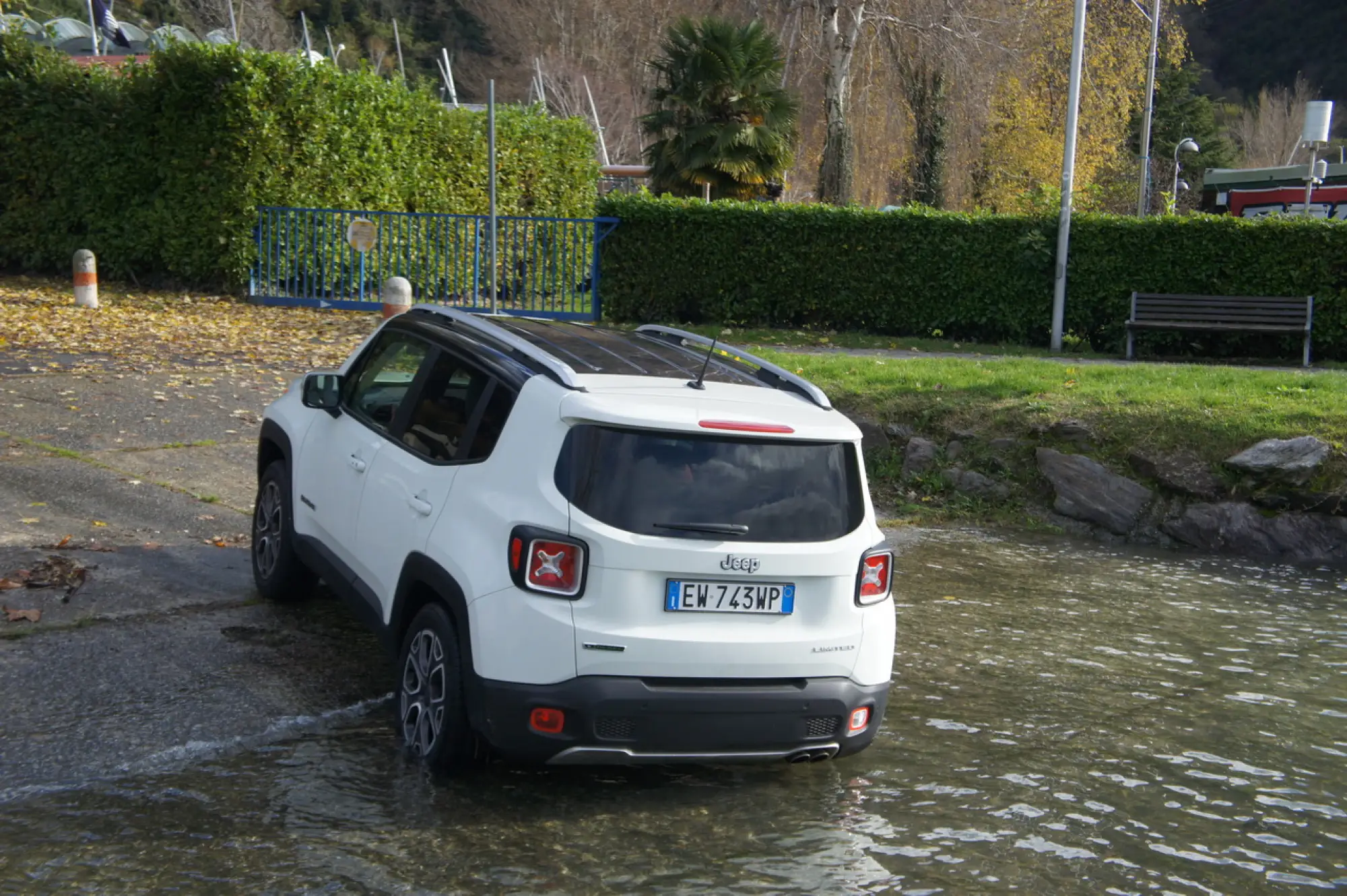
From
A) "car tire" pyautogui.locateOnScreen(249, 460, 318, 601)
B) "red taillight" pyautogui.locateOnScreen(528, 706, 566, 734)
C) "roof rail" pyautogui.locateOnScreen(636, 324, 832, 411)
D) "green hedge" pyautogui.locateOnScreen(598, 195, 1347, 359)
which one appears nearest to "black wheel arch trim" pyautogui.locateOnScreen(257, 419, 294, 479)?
"car tire" pyautogui.locateOnScreen(249, 460, 318, 601)

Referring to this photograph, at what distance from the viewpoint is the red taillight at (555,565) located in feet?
14.9

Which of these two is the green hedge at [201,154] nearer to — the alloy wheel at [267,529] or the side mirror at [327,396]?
the alloy wheel at [267,529]

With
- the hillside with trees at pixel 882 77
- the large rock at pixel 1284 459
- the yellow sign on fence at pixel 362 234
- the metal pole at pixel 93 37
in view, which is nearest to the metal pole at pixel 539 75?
the hillside with trees at pixel 882 77

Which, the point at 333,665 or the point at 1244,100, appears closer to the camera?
the point at 333,665

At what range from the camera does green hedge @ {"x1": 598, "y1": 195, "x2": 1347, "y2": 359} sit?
17.9 m

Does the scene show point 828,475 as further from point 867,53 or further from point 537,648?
point 867,53

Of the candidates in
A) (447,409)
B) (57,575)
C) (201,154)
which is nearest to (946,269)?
(201,154)

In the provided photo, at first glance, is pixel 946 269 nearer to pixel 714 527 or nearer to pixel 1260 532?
pixel 1260 532

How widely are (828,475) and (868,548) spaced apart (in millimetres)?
307

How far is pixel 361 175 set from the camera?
845 inches

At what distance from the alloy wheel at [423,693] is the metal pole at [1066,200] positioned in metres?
14.8

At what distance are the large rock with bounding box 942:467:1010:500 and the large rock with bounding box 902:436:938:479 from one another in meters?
0.22

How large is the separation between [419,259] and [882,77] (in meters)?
11.7

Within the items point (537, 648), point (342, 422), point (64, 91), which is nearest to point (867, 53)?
point (64, 91)
